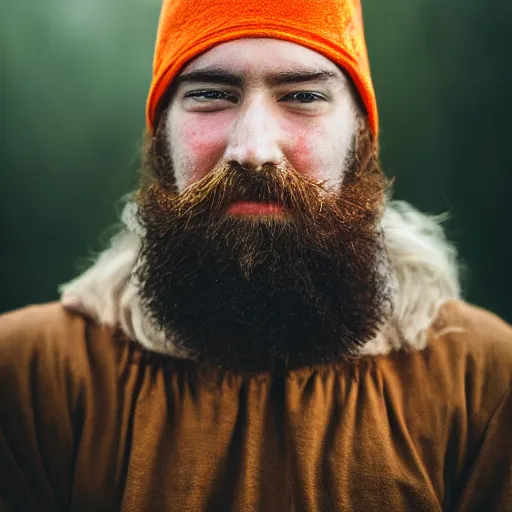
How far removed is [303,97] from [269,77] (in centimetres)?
9

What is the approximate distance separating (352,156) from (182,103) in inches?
16.8

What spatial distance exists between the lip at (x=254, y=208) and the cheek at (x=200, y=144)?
0.12m

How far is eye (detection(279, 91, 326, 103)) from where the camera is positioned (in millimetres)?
1253

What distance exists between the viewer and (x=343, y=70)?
131 centimetres

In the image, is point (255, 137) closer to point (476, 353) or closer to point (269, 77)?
point (269, 77)

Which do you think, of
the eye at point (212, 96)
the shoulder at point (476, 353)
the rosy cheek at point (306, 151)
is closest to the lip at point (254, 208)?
the rosy cheek at point (306, 151)

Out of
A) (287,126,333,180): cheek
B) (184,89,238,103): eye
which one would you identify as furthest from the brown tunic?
(184,89,238,103): eye

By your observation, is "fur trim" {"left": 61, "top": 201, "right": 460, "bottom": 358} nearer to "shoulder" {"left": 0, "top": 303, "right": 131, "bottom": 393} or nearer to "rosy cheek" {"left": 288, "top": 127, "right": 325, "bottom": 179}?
"shoulder" {"left": 0, "top": 303, "right": 131, "bottom": 393}

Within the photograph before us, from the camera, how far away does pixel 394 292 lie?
4.69 ft

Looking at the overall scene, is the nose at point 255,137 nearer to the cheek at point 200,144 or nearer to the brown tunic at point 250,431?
the cheek at point 200,144

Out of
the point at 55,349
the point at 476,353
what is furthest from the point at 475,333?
the point at 55,349

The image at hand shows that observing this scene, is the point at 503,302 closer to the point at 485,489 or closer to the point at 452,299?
the point at 452,299

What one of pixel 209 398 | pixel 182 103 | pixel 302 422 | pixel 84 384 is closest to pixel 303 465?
pixel 302 422

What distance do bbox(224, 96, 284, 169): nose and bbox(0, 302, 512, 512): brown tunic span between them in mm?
492
